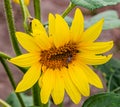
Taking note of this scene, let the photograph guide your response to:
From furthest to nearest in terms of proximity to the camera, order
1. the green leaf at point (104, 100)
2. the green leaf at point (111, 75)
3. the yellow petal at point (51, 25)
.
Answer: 1. the green leaf at point (111, 75)
2. the green leaf at point (104, 100)
3. the yellow petal at point (51, 25)

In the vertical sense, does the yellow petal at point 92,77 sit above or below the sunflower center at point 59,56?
below

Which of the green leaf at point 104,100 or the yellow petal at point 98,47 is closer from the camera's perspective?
the yellow petal at point 98,47

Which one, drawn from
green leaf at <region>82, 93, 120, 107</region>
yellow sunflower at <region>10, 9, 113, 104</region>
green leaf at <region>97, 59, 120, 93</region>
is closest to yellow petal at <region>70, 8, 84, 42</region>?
yellow sunflower at <region>10, 9, 113, 104</region>

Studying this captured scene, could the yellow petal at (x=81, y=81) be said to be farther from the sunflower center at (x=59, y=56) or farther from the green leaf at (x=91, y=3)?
the green leaf at (x=91, y=3)

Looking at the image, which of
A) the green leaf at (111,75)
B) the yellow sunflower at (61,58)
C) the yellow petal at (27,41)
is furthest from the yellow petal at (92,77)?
the green leaf at (111,75)

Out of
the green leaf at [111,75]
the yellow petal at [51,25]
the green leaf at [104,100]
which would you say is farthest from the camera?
the green leaf at [111,75]

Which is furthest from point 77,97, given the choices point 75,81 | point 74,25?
point 74,25

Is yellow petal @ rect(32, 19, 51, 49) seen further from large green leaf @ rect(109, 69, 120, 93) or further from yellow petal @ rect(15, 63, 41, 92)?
large green leaf @ rect(109, 69, 120, 93)
